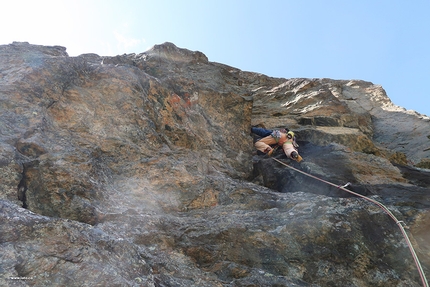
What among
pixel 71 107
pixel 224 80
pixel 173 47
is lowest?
pixel 71 107

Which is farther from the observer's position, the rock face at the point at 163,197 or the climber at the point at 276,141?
the climber at the point at 276,141

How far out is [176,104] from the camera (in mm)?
8367

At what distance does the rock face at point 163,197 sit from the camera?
3.61 metres

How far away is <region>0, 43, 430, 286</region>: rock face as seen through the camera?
361cm

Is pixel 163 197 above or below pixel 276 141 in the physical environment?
below

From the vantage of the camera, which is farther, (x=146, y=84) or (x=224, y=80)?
(x=224, y=80)

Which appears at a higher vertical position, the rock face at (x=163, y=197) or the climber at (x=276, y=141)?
the climber at (x=276, y=141)

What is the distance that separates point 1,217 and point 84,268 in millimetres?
961

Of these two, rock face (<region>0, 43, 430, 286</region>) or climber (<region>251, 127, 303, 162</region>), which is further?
climber (<region>251, 127, 303, 162</region>)

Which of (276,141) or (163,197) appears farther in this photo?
(276,141)

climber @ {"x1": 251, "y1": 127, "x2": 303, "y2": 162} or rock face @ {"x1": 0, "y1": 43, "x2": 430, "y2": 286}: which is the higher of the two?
climber @ {"x1": 251, "y1": 127, "x2": 303, "y2": 162}

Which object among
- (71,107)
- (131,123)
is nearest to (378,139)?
(131,123)

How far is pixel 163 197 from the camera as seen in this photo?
18.1 feet

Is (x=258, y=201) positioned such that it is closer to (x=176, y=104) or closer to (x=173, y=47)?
(x=176, y=104)
